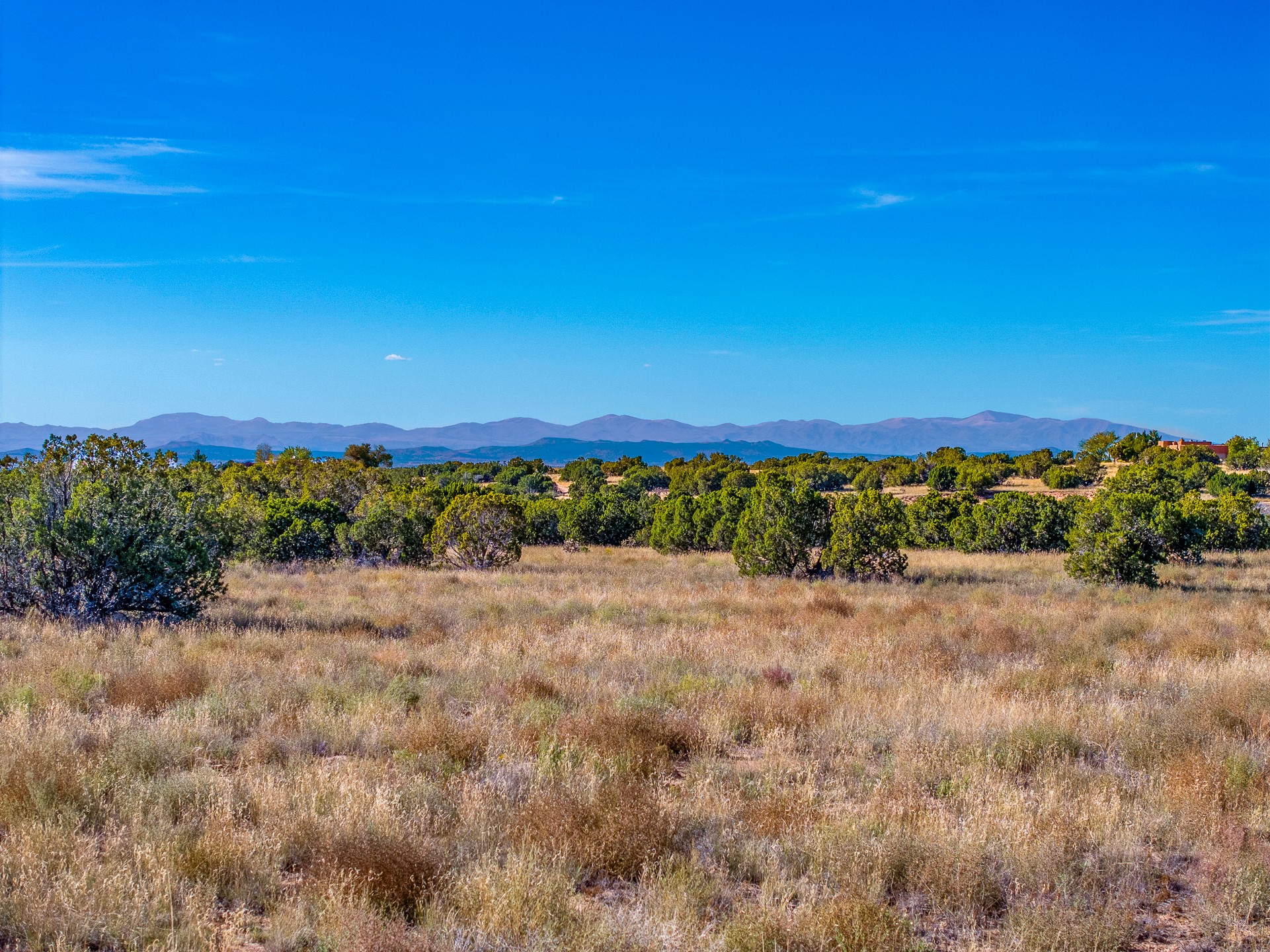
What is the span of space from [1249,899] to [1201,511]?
2973cm

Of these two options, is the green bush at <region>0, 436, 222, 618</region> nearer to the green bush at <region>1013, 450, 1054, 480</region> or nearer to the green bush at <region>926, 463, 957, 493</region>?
the green bush at <region>926, 463, 957, 493</region>

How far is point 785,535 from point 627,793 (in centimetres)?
1531

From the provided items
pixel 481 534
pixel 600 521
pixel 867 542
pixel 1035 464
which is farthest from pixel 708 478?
pixel 867 542

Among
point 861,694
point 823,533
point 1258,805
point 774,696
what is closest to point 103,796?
point 774,696

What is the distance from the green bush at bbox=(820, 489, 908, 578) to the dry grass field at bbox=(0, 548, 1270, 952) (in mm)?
8283

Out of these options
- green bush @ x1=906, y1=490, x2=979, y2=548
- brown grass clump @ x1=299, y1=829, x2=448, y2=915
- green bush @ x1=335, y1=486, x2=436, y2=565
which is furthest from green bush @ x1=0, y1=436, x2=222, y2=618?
green bush @ x1=906, y1=490, x2=979, y2=548

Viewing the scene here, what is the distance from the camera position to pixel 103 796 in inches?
209

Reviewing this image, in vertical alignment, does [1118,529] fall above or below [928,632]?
above

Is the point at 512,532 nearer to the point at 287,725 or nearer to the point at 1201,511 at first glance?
the point at 287,725

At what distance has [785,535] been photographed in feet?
66.0

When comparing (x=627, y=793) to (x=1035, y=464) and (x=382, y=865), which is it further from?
(x=1035, y=464)

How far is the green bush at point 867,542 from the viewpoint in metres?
19.7

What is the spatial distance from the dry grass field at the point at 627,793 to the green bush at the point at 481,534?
38.9 feet

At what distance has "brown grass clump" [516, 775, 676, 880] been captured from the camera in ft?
15.1
